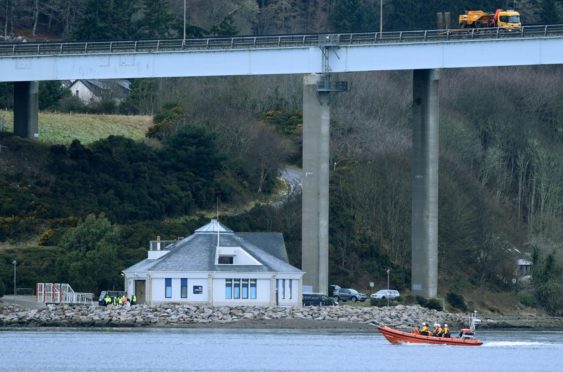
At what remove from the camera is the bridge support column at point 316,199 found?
358ft

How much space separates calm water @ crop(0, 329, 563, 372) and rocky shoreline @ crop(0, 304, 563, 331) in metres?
1.87

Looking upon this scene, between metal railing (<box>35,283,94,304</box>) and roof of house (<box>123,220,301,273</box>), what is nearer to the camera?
roof of house (<box>123,220,301,273</box>)

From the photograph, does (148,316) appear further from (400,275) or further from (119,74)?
(400,275)

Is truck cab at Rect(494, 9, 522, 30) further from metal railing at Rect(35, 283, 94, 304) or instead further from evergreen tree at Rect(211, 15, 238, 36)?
evergreen tree at Rect(211, 15, 238, 36)

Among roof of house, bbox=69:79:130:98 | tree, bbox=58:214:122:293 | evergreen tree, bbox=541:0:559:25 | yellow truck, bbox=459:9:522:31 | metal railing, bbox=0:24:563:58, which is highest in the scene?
evergreen tree, bbox=541:0:559:25

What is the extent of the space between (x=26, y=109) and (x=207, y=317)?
112 feet

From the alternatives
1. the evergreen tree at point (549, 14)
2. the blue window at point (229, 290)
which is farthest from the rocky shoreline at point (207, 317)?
the evergreen tree at point (549, 14)

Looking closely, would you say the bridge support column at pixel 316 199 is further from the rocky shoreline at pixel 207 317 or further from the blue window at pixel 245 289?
the blue window at pixel 245 289

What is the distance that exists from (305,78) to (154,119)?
39.3 meters

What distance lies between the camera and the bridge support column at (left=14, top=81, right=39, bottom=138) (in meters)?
127

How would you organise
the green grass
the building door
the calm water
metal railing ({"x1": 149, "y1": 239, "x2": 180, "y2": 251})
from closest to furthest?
the calm water < the building door < metal railing ({"x1": 149, "y1": 239, "x2": 180, "y2": 251}) < the green grass

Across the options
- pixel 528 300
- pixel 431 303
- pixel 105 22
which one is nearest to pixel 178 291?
pixel 431 303

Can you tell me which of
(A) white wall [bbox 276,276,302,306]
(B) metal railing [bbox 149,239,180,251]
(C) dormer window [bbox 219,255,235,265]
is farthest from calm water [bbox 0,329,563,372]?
(B) metal railing [bbox 149,239,180,251]

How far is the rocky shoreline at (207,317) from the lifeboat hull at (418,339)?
9926 millimetres
